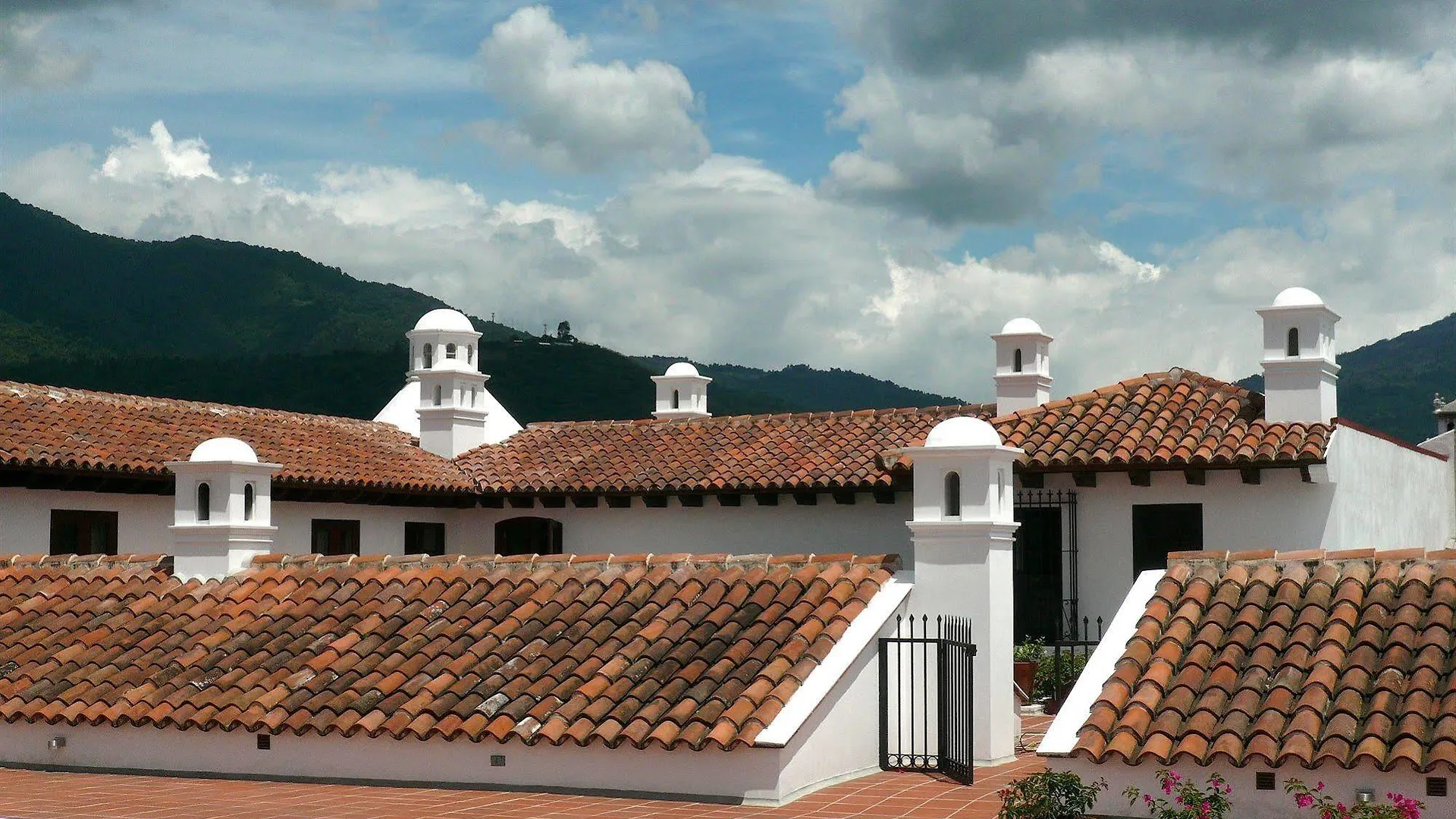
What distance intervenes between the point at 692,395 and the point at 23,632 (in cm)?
1591

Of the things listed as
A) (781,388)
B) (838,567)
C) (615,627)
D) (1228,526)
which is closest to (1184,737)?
(838,567)

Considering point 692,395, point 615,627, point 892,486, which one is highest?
point 692,395

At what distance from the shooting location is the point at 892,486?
70.4 feet

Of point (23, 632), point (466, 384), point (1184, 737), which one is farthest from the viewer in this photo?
point (466, 384)

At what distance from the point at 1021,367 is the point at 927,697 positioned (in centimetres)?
1101

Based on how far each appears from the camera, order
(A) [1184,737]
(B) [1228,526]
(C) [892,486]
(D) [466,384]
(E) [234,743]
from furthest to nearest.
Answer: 1. (D) [466,384]
2. (C) [892,486]
3. (B) [1228,526]
4. (E) [234,743]
5. (A) [1184,737]

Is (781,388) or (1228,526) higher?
(781,388)

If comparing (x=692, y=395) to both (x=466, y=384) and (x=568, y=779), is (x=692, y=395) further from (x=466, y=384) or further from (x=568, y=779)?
(x=568, y=779)

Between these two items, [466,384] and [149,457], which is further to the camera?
[466,384]

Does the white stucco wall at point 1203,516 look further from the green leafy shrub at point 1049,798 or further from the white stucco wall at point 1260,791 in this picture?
the green leafy shrub at point 1049,798

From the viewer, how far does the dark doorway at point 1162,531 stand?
19.7m

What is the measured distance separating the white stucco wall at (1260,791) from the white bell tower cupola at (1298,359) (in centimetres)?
1044

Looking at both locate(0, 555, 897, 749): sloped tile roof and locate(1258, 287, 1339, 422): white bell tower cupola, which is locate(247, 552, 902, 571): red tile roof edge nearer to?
locate(0, 555, 897, 749): sloped tile roof

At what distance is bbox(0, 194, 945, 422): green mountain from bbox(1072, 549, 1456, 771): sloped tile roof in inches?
1726
